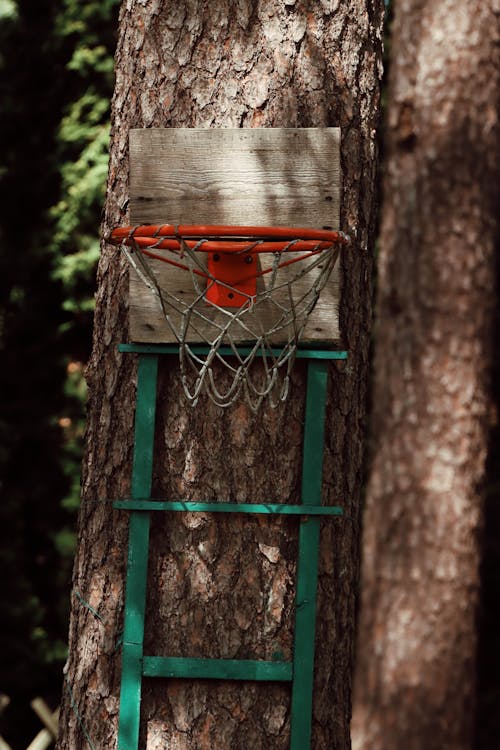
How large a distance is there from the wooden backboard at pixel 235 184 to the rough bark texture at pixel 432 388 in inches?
123

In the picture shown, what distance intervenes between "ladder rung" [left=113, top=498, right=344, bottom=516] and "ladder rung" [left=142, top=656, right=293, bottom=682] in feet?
1.22

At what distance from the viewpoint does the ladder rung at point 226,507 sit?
2535mm

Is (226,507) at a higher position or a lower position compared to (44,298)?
lower

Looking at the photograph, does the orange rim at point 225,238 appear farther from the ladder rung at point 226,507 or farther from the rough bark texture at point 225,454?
the ladder rung at point 226,507

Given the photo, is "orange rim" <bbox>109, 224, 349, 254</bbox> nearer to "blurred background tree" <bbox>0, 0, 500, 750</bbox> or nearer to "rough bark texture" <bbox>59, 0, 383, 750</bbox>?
"rough bark texture" <bbox>59, 0, 383, 750</bbox>

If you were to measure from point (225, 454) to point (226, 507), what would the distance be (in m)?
0.14

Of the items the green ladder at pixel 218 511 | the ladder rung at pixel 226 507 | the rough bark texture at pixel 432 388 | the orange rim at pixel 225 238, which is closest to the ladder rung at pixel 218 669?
the green ladder at pixel 218 511

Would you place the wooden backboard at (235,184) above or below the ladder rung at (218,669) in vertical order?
above

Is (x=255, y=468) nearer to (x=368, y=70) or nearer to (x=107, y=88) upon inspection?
(x=368, y=70)

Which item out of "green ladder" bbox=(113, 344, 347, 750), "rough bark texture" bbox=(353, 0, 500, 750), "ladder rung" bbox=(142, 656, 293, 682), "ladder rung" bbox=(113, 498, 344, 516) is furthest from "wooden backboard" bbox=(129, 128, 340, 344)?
"rough bark texture" bbox=(353, 0, 500, 750)

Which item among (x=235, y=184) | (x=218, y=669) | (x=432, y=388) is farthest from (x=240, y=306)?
(x=432, y=388)

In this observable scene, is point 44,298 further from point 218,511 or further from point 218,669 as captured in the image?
point 218,669

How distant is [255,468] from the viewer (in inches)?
101

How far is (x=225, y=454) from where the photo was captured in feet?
8.43
